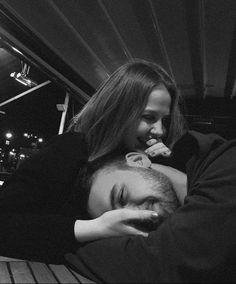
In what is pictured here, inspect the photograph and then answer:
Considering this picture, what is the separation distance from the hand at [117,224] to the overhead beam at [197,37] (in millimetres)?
2832

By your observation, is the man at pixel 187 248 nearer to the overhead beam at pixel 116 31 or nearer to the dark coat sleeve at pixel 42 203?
the dark coat sleeve at pixel 42 203

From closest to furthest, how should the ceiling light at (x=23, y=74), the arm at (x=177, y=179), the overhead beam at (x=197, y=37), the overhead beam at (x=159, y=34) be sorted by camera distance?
the arm at (x=177, y=179)
the overhead beam at (x=197, y=37)
the overhead beam at (x=159, y=34)
the ceiling light at (x=23, y=74)

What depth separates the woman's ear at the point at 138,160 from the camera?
1.34 metres

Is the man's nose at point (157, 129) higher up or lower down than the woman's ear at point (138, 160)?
higher up

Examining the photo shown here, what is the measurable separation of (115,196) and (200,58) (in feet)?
12.7

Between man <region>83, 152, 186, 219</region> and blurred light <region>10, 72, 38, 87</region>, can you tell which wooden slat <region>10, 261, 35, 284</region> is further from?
blurred light <region>10, 72, 38, 87</region>

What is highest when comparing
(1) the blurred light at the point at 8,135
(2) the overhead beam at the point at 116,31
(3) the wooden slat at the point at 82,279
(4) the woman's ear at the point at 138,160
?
(2) the overhead beam at the point at 116,31

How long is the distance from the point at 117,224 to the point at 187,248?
0.26 metres

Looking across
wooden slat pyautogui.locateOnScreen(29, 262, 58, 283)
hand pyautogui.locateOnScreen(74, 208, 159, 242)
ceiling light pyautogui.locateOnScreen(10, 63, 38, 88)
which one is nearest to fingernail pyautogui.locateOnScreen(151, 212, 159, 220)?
hand pyautogui.locateOnScreen(74, 208, 159, 242)

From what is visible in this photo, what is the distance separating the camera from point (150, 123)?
1.71 meters

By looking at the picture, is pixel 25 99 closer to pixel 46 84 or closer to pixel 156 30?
pixel 46 84

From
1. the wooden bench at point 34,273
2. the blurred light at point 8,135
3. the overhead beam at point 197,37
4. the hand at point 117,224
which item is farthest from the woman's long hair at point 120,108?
the blurred light at point 8,135

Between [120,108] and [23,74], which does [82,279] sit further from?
[23,74]

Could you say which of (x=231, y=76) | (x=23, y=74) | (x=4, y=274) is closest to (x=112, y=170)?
(x=4, y=274)
